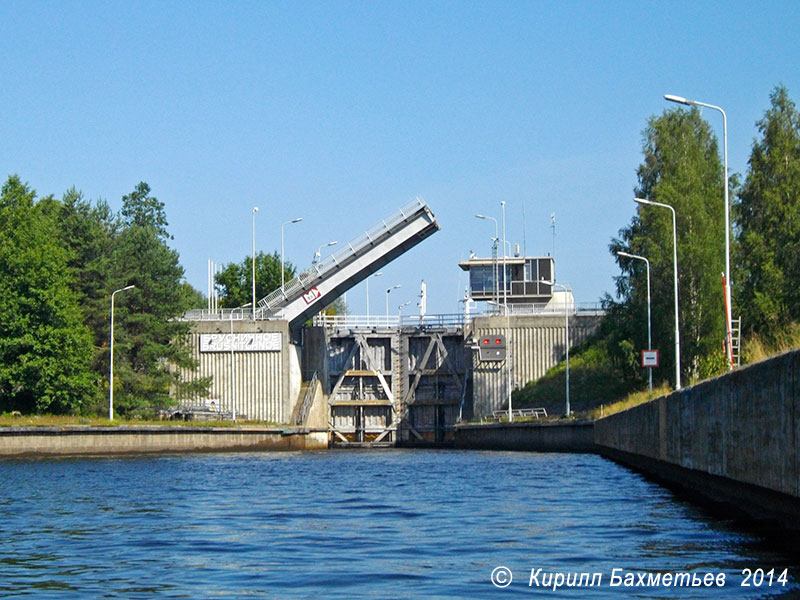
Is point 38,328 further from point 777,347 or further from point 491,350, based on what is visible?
point 777,347

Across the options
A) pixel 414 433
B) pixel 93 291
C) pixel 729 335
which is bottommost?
pixel 414 433

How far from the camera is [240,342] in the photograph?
5512 cm

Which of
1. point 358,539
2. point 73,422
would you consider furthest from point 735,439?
point 73,422

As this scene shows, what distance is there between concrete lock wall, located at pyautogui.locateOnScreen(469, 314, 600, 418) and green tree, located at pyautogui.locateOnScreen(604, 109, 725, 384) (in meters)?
5.73

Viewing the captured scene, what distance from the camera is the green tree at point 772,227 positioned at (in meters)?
40.8

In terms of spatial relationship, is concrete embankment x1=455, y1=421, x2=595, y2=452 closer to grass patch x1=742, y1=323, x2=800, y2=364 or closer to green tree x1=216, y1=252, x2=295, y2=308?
Result: grass patch x1=742, y1=323, x2=800, y2=364

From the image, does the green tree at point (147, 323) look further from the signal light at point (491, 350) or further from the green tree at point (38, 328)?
the signal light at point (491, 350)

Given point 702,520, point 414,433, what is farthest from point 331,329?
point 702,520

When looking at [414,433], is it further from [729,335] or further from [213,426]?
[729,335]

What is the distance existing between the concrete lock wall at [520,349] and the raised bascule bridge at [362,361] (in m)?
0.05

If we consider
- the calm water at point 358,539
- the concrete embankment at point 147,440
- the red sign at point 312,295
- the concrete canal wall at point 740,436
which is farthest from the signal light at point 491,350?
the concrete canal wall at point 740,436

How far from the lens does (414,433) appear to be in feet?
193

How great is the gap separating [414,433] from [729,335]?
1520 inches

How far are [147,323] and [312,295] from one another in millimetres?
7648
